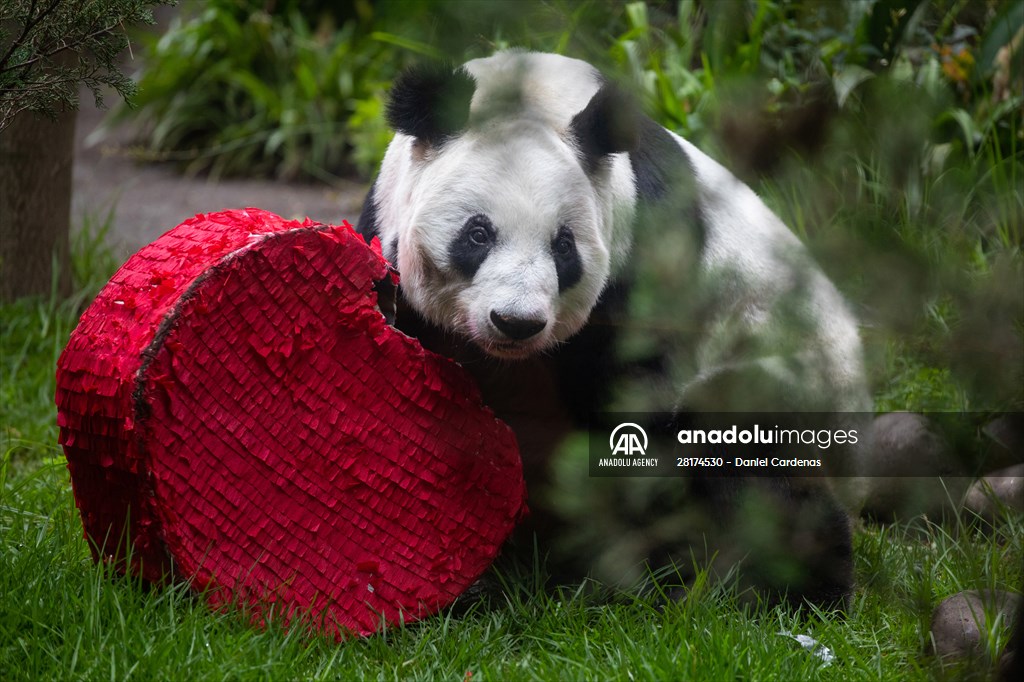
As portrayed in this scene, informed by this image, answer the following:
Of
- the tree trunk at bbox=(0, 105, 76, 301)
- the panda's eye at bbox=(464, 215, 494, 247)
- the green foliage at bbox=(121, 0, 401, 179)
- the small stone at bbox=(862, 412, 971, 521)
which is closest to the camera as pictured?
the small stone at bbox=(862, 412, 971, 521)

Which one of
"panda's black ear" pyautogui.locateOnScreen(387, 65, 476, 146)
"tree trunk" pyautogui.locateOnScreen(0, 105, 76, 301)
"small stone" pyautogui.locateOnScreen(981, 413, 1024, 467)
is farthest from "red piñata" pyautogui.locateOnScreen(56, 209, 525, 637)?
"tree trunk" pyautogui.locateOnScreen(0, 105, 76, 301)

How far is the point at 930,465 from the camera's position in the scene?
8.63 feet

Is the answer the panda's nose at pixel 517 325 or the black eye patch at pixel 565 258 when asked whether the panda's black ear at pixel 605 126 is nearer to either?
the black eye patch at pixel 565 258

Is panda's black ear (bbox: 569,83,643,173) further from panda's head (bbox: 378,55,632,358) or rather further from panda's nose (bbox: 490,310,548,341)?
panda's nose (bbox: 490,310,548,341)

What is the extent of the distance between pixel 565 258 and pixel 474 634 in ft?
3.61

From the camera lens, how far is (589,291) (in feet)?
9.89

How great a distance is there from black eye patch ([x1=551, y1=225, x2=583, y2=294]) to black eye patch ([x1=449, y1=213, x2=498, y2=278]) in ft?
0.63

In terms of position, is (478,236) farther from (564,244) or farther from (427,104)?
(427,104)

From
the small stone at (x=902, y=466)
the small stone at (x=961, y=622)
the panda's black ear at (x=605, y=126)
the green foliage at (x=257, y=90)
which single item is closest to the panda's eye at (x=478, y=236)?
the panda's black ear at (x=605, y=126)

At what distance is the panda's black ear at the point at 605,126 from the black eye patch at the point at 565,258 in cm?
24

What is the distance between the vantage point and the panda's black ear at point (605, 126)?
2.86 meters

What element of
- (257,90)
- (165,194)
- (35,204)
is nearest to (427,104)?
(35,204)

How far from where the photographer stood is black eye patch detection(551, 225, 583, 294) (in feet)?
9.56

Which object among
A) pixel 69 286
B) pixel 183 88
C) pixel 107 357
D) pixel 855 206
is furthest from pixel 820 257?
pixel 183 88
